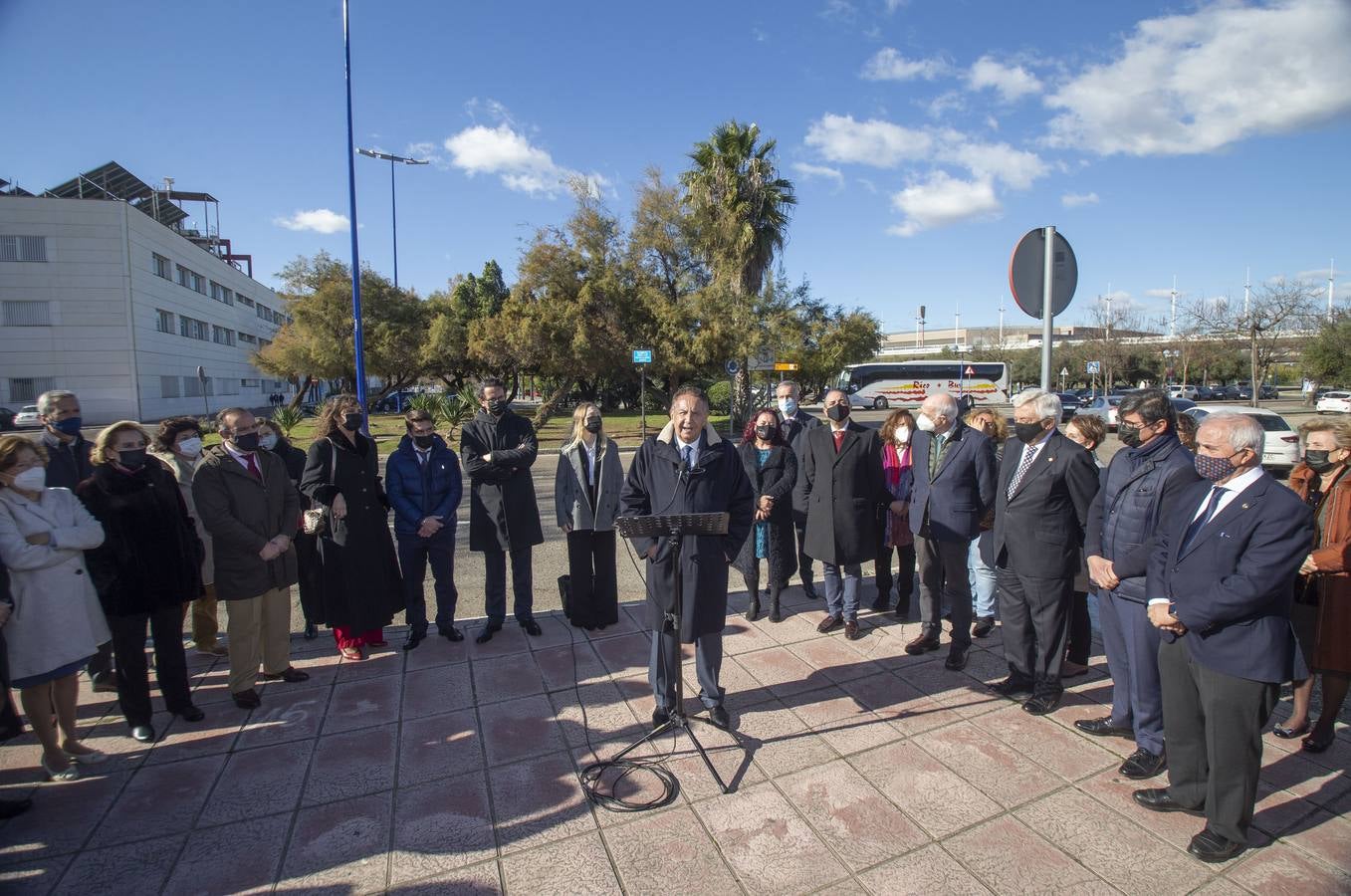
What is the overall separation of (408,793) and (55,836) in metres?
1.45

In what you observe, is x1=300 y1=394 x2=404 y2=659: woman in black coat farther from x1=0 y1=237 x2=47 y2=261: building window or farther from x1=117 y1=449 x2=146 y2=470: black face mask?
x1=0 y1=237 x2=47 y2=261: building window

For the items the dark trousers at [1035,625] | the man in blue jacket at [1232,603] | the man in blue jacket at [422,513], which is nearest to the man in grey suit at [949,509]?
the dark trousers at [1035,625]

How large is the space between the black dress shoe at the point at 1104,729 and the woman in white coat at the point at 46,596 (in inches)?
207

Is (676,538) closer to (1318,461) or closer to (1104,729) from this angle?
(1104,729)

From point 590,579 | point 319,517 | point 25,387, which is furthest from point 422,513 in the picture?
point 25,387

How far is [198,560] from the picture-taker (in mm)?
3977

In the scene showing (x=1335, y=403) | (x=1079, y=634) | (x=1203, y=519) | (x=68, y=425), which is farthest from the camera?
(x=1335, y=403)

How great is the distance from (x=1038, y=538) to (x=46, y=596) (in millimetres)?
5196

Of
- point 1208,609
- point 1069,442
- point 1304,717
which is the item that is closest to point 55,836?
point 1208,609

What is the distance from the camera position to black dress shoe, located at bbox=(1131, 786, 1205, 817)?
2.88m

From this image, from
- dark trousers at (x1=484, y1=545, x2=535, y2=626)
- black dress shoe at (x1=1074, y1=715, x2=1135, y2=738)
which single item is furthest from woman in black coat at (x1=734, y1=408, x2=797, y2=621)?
black dress shoe at (x1=1074, y1=715, x2=1135, y2=738)

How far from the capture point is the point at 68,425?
4.19m

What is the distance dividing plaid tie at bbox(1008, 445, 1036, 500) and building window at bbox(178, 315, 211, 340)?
56342mm

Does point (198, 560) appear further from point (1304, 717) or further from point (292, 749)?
point (1304, 717)
